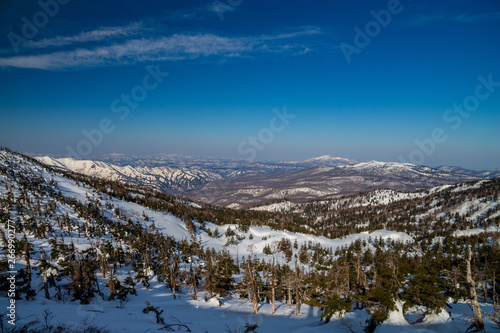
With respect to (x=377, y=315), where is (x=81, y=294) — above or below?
below

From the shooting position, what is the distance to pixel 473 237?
367 feet

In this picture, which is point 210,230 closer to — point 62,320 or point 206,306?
point 206,306

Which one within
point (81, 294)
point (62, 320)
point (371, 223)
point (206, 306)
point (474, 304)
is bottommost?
point (371, 223)

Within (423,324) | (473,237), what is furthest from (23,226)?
(473,237)

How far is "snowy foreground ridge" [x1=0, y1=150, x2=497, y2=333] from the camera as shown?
1777cm

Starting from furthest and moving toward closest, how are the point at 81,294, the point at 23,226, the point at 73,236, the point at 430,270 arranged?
the point at 73,236
the point at 23,226
the point at 81,294
the point at 430,270

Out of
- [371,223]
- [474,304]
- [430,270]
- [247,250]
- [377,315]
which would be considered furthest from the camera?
[371,223]

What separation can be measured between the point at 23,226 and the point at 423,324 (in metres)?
71.9

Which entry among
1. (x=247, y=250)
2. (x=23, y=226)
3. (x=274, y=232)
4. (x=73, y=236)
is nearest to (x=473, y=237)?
(x=274, y=232)

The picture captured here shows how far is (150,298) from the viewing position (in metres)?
36.4

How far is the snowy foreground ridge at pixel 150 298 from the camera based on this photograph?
1777 centimetres

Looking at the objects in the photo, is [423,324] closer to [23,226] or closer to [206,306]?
[206,306]

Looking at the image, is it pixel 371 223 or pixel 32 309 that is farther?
pixel 371 223

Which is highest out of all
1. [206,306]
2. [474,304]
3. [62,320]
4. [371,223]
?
[474,304]
